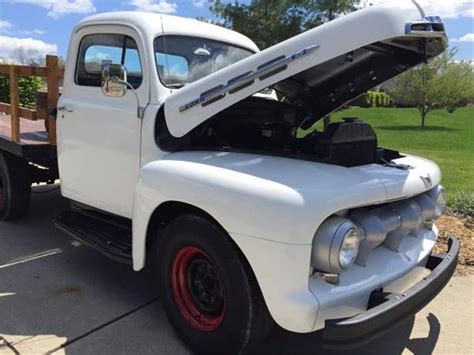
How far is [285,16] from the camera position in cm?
1019

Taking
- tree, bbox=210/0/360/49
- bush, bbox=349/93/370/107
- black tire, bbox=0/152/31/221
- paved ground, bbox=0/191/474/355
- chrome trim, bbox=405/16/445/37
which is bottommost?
paved ground, bbox=0/191/474/355

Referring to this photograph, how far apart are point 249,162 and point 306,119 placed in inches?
54.9

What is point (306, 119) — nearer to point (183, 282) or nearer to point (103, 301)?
point (183, 282)

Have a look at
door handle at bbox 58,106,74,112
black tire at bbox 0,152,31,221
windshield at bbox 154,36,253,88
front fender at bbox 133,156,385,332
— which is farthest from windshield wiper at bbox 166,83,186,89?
black tire at bbox 0,152,31,221

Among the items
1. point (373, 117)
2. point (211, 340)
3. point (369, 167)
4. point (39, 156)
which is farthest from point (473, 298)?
point (373, 117)

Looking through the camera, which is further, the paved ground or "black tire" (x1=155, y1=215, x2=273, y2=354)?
the paved ground

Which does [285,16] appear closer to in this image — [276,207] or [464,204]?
[464,204]

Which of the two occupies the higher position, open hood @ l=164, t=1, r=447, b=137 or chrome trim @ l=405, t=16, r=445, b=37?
chrome trim @ l=405, t=16, r=445, b=37

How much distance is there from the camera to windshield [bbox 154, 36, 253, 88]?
402cm

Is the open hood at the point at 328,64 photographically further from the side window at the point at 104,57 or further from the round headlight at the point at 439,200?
the round headlight at the point at 439,200

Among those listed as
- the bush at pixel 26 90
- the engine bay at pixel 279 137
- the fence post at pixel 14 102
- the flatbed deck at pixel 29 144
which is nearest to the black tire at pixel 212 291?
the engine bay at pixel 279 137

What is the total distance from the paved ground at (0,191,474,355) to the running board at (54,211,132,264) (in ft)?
1.54

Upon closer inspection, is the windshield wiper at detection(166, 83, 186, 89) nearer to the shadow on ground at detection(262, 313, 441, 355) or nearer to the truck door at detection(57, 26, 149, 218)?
the truck door at detection(57, 26, 149, 218)

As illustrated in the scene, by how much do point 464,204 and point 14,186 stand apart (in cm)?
532
